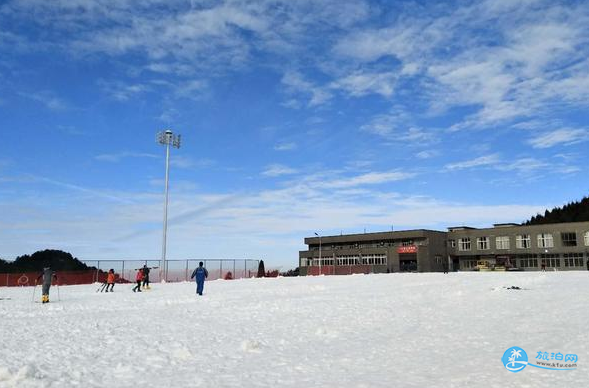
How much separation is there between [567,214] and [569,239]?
259 ft

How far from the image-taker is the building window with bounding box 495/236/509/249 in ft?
323

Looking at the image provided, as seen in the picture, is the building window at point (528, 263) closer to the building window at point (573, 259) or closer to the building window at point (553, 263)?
the building window at point (553, 263)

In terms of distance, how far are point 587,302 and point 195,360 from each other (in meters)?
17.8

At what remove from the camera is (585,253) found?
87.9 m

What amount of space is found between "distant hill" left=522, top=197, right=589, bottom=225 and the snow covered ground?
488 feet

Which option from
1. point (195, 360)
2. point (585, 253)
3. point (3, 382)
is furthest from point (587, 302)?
point (585, 253)

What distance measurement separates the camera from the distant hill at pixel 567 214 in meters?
152

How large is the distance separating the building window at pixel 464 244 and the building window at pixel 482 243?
8.39 ft

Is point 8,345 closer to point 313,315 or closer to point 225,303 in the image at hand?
point 313,315

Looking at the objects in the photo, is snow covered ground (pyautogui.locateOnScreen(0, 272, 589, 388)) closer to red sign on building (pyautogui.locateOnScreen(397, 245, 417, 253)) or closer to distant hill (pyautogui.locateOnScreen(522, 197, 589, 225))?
red sign on building (pyautogui.locateOnScreen(397, 245, 417, 253))

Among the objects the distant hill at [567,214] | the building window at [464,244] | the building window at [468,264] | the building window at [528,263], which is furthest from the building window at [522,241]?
the distant hill at [567,214]

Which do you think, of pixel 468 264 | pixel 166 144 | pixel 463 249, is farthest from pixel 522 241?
pixel 166 144

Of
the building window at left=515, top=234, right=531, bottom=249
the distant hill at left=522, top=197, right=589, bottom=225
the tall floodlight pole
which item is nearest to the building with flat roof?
the building window at left=515, top=234, right=531, bottom=249

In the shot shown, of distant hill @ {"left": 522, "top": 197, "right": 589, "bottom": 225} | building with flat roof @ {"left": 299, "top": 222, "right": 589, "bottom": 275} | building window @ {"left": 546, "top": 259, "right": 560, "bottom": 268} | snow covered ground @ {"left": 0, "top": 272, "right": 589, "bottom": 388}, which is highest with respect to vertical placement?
distant hill @ {"left": 522, "top": 197, "right": 589, "bottom": 225}
